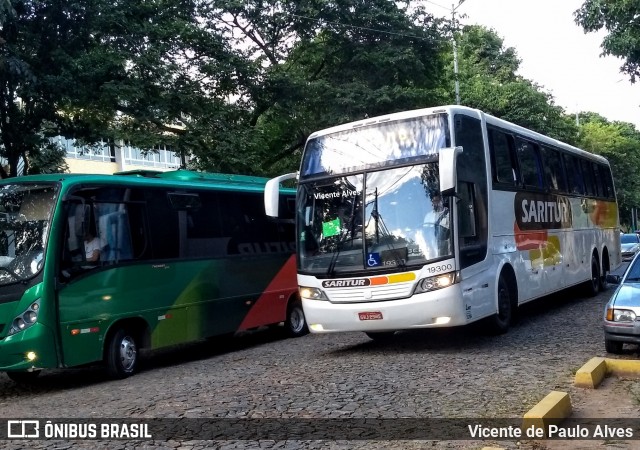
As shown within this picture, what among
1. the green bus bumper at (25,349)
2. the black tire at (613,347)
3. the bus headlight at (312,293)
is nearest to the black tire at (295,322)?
the bus headlight at (312,293)

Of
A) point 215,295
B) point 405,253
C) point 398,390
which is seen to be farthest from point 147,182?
point 398,390

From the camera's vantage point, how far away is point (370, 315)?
10.1 meters

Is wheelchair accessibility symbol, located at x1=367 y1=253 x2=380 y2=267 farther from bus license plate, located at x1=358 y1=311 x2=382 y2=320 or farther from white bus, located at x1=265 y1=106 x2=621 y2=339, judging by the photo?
bus license plate, located at x1=358 y1=311 x2=382 y2=320

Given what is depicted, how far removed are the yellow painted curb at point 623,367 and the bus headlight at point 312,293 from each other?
4013mm

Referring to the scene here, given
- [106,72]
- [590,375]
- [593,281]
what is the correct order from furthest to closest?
[593,281] < [106,72] < [590,375]

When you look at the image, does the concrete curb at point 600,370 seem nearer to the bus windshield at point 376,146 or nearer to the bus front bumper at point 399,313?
the bus front bumper at point 399,313

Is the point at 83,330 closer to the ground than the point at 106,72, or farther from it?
closer to the ground

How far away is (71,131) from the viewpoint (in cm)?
1800

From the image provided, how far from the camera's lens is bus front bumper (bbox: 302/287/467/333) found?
32.2 ft

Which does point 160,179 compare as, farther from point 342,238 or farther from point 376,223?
point 376,223

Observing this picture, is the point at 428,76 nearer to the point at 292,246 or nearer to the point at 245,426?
the point at 292,246

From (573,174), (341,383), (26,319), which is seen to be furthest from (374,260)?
(573,174)

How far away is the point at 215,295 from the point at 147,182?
2.46m

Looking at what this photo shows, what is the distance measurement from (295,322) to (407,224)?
19.0ft
